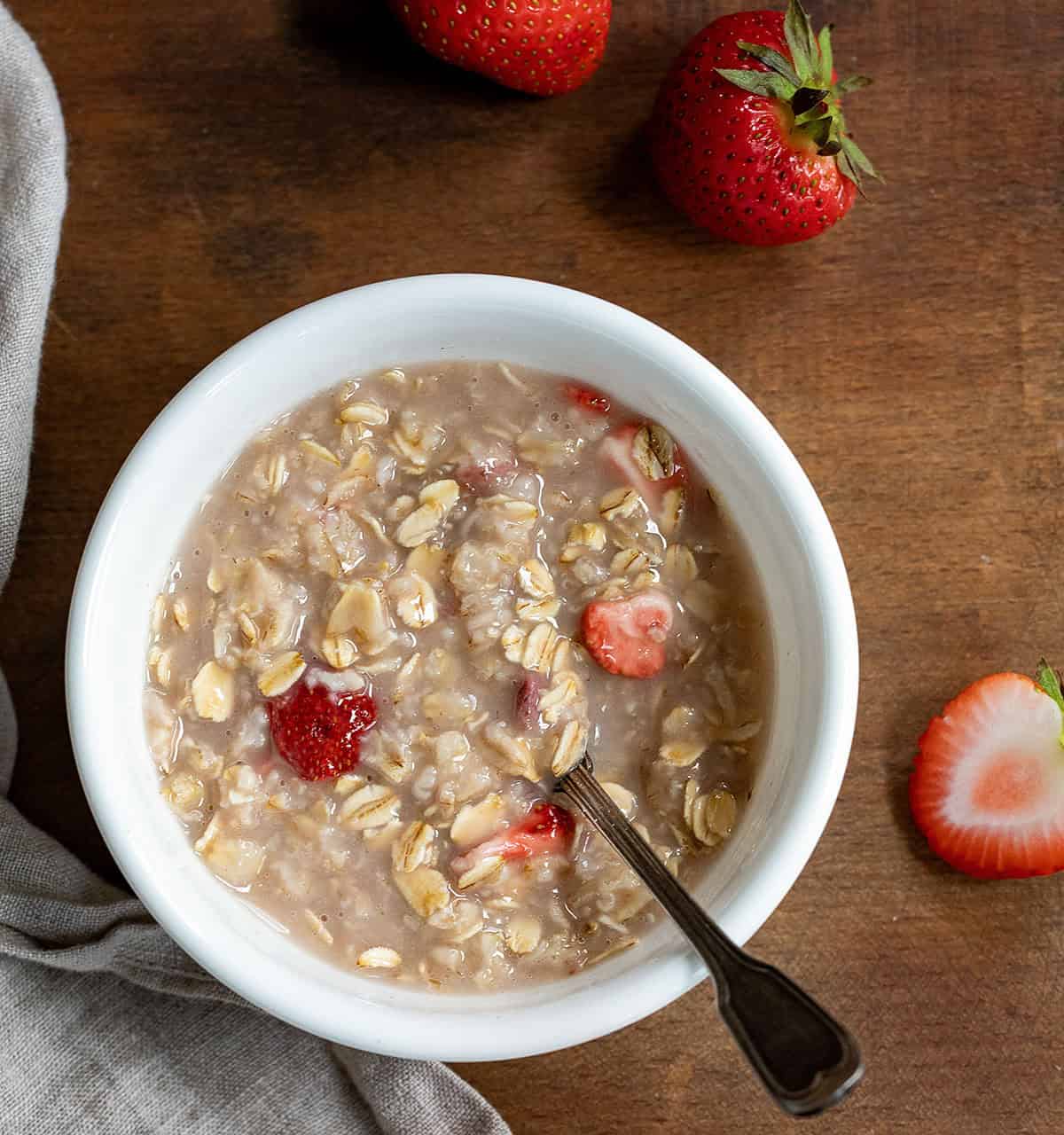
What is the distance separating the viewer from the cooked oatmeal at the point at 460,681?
1258mm

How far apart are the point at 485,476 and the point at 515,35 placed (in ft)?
1.69

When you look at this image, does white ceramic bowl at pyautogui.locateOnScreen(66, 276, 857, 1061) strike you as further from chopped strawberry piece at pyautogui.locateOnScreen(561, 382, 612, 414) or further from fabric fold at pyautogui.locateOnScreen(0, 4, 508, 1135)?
fabric fold at pyautogui.locateOnScreen(0, 4, 508, 1135)

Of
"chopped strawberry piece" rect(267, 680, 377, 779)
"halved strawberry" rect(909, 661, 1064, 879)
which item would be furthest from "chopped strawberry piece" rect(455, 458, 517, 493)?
"halved strawberry" rect(909, 661, 1064, 879)

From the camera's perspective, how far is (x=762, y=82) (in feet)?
4.44

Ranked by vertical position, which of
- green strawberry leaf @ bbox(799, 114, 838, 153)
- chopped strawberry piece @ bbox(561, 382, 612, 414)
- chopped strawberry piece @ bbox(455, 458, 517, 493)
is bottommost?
chopped strawberry piece @ bbox(455, 458, 517, 493)

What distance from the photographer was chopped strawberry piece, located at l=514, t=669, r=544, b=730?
1.25 meters

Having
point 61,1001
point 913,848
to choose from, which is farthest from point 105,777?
point 913,848

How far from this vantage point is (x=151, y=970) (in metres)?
1.43

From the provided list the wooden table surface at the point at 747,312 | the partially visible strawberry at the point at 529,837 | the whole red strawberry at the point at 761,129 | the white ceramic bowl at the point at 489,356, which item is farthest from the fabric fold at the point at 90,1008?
the whole red strawberry at the point at 761,129

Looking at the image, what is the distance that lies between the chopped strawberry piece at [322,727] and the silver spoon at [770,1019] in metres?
0.29

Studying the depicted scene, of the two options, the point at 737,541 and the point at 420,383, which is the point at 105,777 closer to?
the point at 420,383

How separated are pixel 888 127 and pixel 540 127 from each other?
1.38ft

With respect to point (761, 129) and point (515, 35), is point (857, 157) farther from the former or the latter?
point (515, 35)

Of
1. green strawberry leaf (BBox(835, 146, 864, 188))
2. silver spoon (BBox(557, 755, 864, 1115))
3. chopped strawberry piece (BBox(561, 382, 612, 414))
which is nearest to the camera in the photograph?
silver spoon (BBox(557, 755, 864, 1115))
